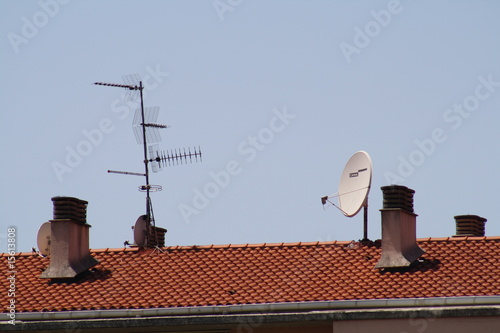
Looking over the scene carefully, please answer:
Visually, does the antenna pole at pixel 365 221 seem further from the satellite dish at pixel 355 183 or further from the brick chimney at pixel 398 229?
the brick chimney at pixel 398 229

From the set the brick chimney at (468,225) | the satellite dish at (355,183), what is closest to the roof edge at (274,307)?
the satellite dish at (355,183)

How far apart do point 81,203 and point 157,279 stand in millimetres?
3664

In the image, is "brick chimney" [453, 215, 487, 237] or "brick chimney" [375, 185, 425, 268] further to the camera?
"brick chimney" [453, 215, 487, 237]

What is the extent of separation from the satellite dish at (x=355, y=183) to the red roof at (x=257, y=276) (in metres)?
1.12

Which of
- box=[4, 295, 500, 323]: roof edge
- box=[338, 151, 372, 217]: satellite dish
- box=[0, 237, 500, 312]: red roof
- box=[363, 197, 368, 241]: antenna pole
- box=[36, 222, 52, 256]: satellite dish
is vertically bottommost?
box=[4, 295, 500, 323]: roof edge

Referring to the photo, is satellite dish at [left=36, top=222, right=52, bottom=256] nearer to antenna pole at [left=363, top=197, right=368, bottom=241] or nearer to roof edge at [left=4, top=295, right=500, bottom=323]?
roof edge at [left=4, top=295, right=500, bottom=323]

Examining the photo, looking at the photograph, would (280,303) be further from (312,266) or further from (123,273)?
(123,273)

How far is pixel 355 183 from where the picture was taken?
30.2 meters

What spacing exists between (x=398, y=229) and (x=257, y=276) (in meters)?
3.55

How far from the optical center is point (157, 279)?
93.3ft

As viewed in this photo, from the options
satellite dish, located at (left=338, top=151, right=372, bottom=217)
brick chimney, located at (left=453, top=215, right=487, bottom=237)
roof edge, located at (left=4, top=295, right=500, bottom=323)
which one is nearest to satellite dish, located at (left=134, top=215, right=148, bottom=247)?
roof edge, located at (left=4, top=295, right=500, bottom=323)

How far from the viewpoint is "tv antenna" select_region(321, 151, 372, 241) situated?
29.6m

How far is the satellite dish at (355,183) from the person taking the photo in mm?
29633

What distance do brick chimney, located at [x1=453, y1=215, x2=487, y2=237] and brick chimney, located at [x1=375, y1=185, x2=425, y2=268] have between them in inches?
129
